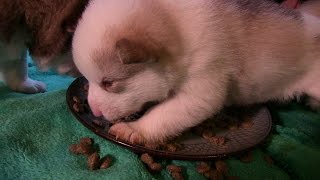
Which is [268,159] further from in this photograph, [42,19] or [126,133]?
[42,19]

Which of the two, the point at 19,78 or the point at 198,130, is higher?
the point at 198,130

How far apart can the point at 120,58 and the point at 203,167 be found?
590 mm

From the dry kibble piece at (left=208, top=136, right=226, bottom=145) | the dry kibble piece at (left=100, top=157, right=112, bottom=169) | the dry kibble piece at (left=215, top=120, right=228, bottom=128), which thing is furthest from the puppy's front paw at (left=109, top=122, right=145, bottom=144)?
the dry kibble piece at (left=215, top=120, right=228, bottom=128)

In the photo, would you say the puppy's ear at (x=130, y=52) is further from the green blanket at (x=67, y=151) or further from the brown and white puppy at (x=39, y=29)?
the brown and white puppy at (x=39, y=29)

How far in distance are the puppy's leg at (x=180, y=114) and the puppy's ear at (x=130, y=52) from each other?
330mm

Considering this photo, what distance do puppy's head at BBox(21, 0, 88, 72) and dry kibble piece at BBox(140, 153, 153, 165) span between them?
72 centimetres

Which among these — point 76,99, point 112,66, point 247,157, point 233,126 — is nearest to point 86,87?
point 76,99

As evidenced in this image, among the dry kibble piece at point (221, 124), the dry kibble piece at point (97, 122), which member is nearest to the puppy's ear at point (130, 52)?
the dry kibble piece at point (97, 122)

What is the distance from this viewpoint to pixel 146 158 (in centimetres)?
169

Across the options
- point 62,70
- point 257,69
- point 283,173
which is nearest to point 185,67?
point 257,69

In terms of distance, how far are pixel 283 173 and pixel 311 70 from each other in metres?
0.59

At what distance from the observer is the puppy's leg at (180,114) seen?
1.75 m

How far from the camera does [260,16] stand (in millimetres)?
1911

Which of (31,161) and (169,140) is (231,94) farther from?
(31,161)
